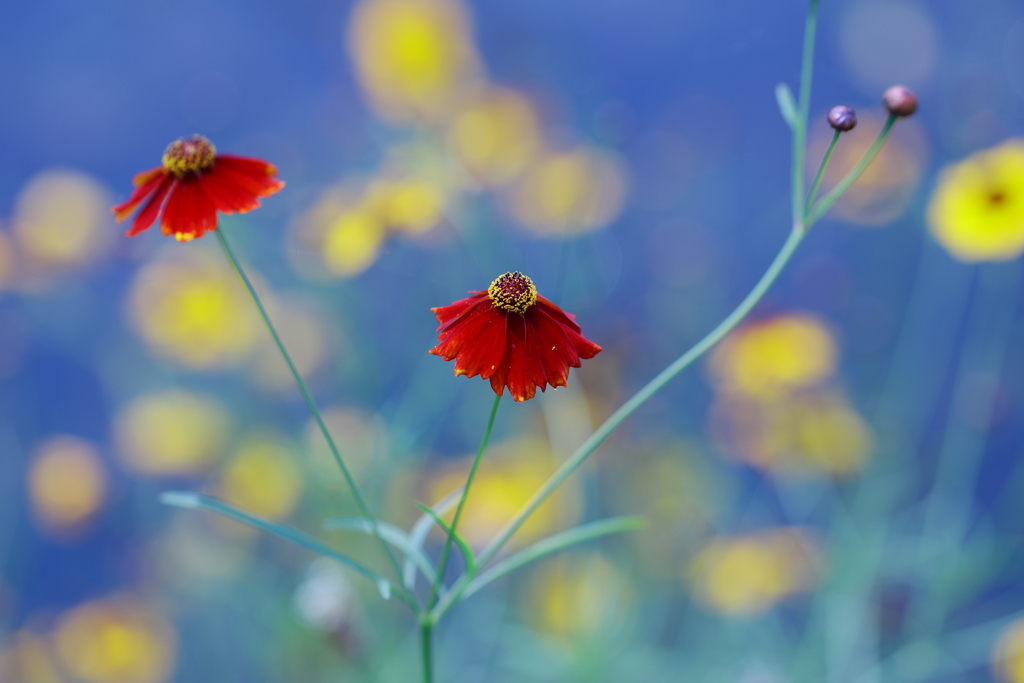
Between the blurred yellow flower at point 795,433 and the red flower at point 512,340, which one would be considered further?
the blurred yellow flower at point 795,433

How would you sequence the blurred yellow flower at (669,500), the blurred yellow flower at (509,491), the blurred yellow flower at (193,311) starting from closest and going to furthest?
1. the blurred yellow flower at (509,491)
2. the blurred yellow flower at (193,311)
3. the blurred yellow flower at (669,500)

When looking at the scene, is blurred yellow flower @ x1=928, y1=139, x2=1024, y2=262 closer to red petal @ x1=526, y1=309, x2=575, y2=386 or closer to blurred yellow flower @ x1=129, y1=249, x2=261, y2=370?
red petal @ x1=526, y1=309, x2=575, y2=386

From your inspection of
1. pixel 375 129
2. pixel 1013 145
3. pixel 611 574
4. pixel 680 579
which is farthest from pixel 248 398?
pixel 1013 145

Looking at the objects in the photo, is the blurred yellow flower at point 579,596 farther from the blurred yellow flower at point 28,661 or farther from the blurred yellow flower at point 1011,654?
the blurred yellow flower at point 28,661

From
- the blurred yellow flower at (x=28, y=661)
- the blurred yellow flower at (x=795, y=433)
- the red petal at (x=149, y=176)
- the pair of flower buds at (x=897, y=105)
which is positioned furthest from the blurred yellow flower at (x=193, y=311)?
the pair of flower buds at (x=897, y=105)

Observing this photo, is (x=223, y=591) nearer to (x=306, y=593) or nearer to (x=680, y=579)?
(x=306, y=593)

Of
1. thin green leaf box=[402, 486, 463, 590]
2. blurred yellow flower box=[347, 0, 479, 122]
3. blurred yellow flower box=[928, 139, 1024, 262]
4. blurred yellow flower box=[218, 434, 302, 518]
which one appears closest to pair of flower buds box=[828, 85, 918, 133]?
thin green leaf box=[402, 486, 463, 590]
